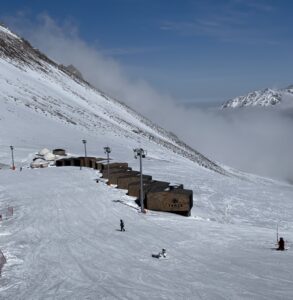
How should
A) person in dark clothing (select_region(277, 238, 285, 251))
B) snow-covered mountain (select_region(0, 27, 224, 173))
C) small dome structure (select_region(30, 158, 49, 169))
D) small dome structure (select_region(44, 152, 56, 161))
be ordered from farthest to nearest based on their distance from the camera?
snow-covered mountain (select_region(0, 27, 224, 173)), small dome structure (select_region(44, 152, 56, 161)), small dome structure (select_region(30, 158, 49, 169)), person in dark clothing (select_region(277, 238, 285, 251))

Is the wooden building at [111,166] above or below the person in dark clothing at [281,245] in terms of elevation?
above

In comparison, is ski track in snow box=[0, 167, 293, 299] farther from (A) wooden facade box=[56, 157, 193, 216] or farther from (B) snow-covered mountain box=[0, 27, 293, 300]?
(A) wooden facade box=[56, 157, 193, 216]

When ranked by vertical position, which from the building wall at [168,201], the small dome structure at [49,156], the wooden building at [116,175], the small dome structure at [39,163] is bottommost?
the building wall at [168,201]

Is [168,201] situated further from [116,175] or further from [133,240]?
[116,175]

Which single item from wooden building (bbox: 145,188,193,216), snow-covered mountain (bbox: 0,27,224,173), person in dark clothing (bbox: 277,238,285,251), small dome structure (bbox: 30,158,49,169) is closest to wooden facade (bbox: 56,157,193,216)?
wooden building (bbox: 145,188,193,216)

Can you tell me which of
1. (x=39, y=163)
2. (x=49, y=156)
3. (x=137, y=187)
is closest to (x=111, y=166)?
(x=39, y=163)

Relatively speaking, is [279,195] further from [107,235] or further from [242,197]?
[107,235]

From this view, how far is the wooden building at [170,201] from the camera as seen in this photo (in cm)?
3600

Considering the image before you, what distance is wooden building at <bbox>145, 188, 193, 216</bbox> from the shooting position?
36.0 m

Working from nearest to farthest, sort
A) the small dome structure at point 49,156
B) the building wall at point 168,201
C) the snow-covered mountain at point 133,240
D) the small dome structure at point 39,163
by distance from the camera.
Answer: the snow-covered mountain at point 133,240 → the building wall at point 168,201 → the small dome structure at point 39,163 → the small dome structure at point 49,156

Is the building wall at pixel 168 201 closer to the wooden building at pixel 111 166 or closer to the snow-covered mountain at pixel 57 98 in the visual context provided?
the wooden building at pixel 111 166

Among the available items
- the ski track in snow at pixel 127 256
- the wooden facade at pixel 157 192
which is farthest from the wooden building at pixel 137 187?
the ski track in snow at pixel 127 256

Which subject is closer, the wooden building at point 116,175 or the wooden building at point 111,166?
the wooden building at point 116,175

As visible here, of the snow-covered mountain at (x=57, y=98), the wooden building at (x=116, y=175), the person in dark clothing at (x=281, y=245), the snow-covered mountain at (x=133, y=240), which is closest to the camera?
the snow-covered mountain at (x=133, y=240)
